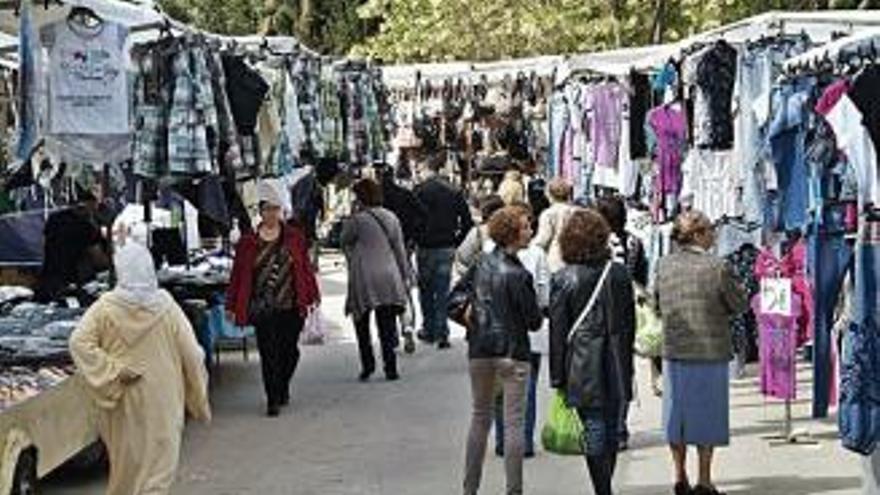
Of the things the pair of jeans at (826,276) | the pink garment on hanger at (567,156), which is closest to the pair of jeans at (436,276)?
the pink garment on hanger at (567,156)

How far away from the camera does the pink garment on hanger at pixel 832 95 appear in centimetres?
794

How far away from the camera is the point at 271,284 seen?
12203 mm

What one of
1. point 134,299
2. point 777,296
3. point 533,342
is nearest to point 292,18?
point 777,296

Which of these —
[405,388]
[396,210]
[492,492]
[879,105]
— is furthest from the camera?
[396,210]

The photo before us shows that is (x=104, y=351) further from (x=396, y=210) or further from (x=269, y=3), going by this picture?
(x=269, y=3)

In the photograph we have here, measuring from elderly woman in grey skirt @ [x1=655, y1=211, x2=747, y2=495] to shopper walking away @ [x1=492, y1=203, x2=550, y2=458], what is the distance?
77 cm

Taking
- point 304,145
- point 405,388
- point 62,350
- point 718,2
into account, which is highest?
point 718,2

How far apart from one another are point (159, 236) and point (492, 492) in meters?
5.32

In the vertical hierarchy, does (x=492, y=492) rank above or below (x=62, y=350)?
below

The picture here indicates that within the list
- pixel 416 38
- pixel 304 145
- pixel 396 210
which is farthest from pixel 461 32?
pixel 304 145

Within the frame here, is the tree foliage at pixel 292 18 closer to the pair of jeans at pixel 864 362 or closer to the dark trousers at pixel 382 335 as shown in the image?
the dark trousers at pixel 382 335

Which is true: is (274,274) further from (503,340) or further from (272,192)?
(503,340)

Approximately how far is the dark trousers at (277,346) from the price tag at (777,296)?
3.80 meters

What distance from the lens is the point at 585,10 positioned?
29219 mm
